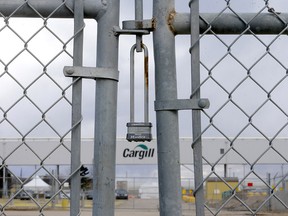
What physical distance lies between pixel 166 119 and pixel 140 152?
75.0ft

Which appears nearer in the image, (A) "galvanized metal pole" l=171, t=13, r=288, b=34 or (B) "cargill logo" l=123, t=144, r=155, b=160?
(A) "galvanized metal pole" l=171, t=13, r=288, b=34

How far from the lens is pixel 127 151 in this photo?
78.7 feet

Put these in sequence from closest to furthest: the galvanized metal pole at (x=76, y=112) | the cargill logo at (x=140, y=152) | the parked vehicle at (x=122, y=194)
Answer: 1. the galvanized metal pole at (x=76, y=112)
2. the cargill logo at (x=140, y=152)
3. the parked vehicle at (x=122, y=194)

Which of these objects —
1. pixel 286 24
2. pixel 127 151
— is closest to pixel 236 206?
pixel 127 151

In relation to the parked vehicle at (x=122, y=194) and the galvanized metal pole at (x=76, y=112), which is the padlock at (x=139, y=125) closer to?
the galvanized metal pole at (x=76, y=112)

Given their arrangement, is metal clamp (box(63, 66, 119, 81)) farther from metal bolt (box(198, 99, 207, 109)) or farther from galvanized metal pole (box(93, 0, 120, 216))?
metal bolt (box(198, 99, 207, 109))

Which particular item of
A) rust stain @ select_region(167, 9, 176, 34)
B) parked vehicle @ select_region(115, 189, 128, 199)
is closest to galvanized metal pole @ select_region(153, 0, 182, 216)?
rust stain @ select_region(167, 9, 176, 34)

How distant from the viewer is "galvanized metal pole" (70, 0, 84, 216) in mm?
1381

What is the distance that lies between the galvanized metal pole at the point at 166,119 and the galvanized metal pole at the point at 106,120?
0.13 meters

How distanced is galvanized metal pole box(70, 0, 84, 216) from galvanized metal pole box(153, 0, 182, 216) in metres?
0.22

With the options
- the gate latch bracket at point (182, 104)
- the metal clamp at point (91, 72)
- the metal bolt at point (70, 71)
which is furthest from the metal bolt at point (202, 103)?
the metal bolt at point (70, 71)

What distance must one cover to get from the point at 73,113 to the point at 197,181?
1.33ft

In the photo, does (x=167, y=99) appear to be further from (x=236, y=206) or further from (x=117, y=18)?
(x=236, y=206)

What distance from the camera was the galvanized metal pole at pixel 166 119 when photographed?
4.64ft
